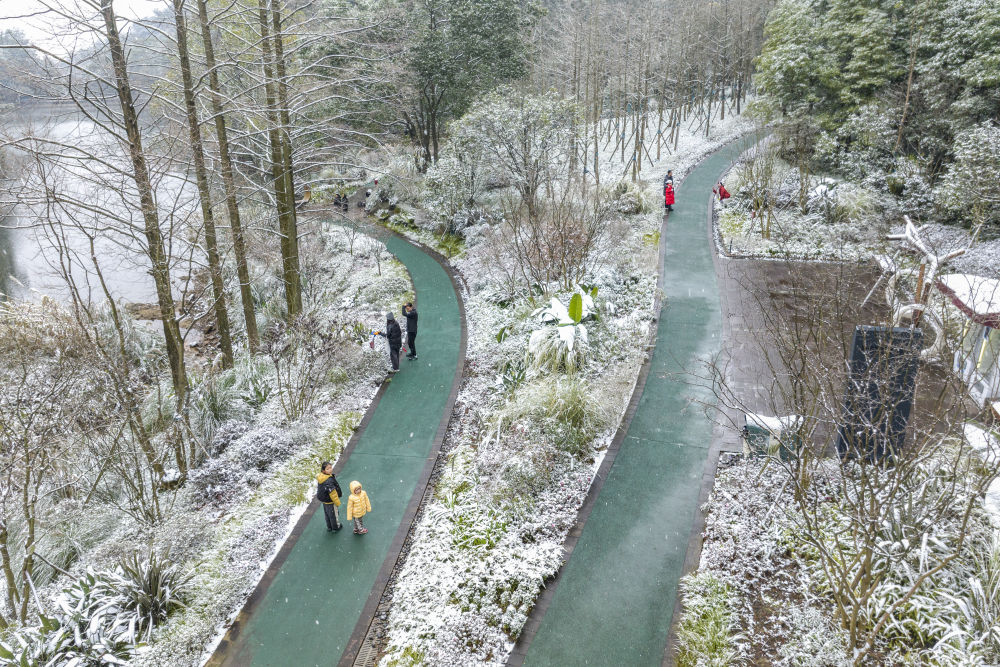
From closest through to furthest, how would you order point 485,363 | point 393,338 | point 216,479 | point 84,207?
point 84,207, point 216,479, point 393,338, point 485,363

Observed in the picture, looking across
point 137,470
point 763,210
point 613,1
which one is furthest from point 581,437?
point 613,1

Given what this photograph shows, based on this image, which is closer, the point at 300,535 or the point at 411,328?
the point at 300,535

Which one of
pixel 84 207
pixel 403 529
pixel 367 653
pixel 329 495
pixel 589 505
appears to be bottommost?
pixel 367 653

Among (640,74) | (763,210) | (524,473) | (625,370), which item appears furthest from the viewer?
(640,74)

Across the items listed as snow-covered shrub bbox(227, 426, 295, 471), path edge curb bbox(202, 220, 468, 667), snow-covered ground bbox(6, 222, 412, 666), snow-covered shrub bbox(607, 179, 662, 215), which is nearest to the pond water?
snow-covered ground bbox(6, 222, 412, 666)

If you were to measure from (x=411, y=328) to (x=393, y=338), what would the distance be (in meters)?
0.72

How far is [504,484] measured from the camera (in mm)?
7898

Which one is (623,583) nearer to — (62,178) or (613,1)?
(62,178)

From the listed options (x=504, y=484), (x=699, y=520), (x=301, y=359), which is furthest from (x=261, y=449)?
(x=699, y=520)

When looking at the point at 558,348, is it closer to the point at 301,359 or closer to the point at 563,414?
the point at 563,414

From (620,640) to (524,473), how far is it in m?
2.51

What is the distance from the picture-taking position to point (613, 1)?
42406 mm

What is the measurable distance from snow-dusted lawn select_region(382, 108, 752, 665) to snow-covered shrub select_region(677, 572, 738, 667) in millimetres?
1478

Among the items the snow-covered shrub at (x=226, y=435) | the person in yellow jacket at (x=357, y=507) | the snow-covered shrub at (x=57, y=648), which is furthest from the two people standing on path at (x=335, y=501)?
the snow-covered shrub at (x=226, y=435)
